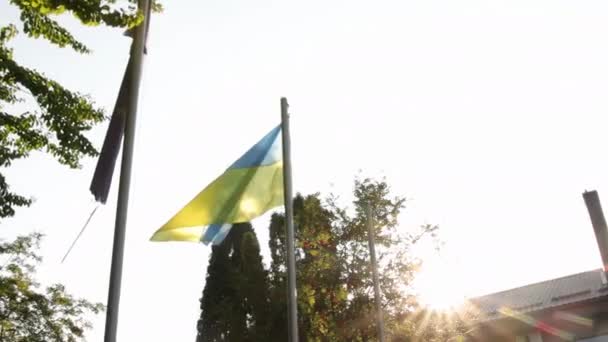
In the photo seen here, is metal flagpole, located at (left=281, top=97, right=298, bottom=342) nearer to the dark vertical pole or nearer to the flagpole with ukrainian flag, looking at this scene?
the flagpole with ukrainian flag

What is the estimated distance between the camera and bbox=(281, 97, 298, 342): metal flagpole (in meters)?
7.01

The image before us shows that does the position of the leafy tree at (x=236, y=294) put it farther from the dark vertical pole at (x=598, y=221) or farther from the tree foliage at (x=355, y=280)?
the dark vertical pole at (x=598, y=221)

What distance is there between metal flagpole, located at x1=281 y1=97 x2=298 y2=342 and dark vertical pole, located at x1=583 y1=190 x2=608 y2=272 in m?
33.9

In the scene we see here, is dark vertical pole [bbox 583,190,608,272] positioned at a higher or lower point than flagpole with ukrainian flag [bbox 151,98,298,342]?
higher

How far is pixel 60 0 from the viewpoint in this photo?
6594mm

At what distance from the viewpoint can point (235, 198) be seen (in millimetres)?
8523

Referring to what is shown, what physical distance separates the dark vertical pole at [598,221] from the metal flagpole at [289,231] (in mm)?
33945

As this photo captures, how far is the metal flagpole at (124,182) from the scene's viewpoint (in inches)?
217

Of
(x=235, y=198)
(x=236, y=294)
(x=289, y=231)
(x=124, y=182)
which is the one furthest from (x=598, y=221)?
(x=124, y=182)

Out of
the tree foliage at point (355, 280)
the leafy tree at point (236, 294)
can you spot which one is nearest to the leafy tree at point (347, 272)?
the tree foliage at point (355, 280)

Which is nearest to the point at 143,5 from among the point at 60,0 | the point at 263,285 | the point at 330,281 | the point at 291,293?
the point at 60,0

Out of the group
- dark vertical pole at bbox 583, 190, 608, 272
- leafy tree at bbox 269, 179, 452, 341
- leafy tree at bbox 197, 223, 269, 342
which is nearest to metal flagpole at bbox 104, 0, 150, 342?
leafy tree at bbox 269, 179, 452, 341

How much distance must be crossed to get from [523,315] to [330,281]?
21501 mm

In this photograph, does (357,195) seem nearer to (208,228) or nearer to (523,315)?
(208,228)
